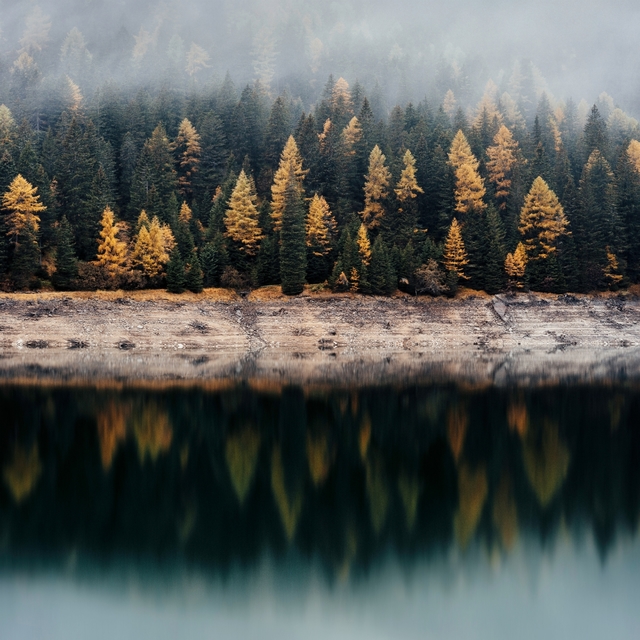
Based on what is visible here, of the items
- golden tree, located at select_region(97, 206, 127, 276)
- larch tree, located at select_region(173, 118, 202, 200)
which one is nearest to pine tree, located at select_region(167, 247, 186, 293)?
golden tree, located at select_region(97, 206, 127, 276)

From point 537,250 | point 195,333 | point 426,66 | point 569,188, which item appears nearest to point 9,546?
point 195,333

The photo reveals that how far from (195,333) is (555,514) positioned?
52.1m

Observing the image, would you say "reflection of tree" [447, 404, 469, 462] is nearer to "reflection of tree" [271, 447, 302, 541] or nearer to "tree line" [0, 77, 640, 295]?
"reflection of tree" [271, 447, 302, 541]

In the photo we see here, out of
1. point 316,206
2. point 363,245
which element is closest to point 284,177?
point 316,206

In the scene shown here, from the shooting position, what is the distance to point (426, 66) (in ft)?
471

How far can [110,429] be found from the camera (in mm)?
30641

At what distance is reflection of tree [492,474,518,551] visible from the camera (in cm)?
1850

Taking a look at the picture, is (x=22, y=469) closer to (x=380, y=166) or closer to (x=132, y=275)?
(x=132, y=275)

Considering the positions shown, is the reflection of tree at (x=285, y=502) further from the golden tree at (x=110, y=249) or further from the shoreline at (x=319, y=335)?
the golden tree at (x=110, y=249)

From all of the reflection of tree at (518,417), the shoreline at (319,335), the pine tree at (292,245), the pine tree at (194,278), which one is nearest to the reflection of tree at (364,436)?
the reflection of tree at (518,417)

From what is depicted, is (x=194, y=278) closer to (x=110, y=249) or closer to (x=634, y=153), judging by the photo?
(x=110, y=249)

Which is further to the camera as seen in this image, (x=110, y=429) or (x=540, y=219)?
(x=540, y=219)

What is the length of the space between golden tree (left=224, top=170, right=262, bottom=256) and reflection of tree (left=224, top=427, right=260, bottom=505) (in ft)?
170

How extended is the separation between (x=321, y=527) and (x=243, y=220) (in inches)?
2592
